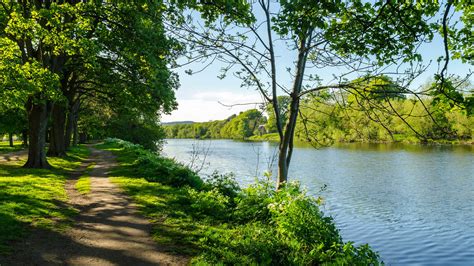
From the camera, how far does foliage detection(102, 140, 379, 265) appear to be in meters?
7.62

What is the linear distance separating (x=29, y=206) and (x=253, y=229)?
261 inches

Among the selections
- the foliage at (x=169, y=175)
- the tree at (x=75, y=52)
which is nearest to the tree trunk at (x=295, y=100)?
the foliage at (x=169, y=175)

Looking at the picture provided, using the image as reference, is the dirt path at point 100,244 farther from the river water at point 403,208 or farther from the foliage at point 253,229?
the river water at point 403,208

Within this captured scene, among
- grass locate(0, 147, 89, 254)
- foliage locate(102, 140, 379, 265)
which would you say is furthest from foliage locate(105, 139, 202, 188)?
grass locate(0, 147, 89, 254)

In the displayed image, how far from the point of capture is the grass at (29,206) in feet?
28.6

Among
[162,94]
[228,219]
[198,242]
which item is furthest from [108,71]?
[198,242]

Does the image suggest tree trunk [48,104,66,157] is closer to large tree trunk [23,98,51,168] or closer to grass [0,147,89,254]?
large tree trunk [23,98,51,168]

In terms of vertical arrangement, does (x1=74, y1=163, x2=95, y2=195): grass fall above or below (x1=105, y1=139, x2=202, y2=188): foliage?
below

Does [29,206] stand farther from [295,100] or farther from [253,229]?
[295,100]

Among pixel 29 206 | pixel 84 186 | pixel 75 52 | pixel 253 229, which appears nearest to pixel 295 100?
pixel 253 229

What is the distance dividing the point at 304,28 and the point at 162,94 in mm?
17081

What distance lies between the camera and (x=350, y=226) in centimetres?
1695

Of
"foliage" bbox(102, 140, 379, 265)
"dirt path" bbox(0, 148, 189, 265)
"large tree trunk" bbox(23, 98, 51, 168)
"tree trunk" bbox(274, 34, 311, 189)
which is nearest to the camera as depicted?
"dirt path" bbox(0, 148, 189, 265)

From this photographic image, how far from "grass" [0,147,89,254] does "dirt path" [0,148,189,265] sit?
1.32ft
